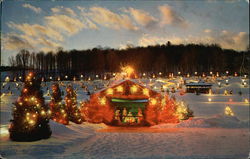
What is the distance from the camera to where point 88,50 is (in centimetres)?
6212

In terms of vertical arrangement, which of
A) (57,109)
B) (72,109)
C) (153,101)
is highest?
(153,101)

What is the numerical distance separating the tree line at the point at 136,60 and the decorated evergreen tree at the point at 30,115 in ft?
157

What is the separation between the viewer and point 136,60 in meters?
61.8

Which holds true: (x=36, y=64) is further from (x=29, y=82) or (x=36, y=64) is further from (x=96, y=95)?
(x=29, y=82)

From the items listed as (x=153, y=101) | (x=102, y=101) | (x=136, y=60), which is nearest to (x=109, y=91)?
(x=102, y=101)

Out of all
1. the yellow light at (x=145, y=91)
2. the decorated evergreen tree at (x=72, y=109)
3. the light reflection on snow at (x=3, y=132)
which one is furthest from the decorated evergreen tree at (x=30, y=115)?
the yellow light at (x=145, y=91)

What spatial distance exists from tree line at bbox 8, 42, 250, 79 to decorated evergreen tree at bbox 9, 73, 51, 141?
4771 cm

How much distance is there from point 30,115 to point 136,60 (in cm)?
5375

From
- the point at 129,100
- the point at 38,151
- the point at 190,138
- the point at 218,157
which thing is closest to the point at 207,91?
the point at 129,100

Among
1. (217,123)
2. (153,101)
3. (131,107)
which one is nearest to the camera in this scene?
(217,123)

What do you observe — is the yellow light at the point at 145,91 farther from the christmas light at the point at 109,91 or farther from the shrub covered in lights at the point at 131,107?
the christmas light at the point at 109,91

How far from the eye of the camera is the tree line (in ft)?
191

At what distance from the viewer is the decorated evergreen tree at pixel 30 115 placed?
866cm

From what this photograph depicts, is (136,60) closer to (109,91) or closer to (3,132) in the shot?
(109,91)
